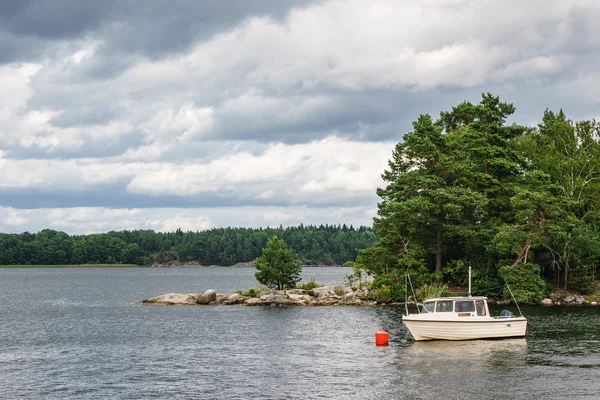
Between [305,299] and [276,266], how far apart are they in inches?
304

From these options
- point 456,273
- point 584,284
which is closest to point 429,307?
point 456,273

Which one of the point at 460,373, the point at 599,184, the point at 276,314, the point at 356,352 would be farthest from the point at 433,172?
the point at 460,373

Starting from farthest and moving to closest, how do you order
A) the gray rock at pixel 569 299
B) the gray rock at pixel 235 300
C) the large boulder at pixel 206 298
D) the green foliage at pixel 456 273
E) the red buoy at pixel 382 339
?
the large boulder at pixel 206 298 < the gray rock at pixel 235 300 < the green foliage at pixel 456 273 < the gray rock at pixel 569 299 < the red buoy at pixel 382 339

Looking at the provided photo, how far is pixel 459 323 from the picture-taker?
47219mm

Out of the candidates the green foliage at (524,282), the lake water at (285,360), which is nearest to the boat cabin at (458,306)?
the lake water at (285,360)

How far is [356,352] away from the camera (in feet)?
145

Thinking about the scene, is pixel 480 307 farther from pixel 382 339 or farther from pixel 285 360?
pixel 285 360

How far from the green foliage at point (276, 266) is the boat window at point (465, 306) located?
39809 millimetres

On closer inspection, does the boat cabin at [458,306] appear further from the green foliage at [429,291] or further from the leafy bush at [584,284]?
the leafy bush at [584,284]

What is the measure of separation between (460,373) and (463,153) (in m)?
47.4

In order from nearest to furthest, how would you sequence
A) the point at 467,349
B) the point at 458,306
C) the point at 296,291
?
the point at 467,349 < the point at 458,306 < the point at 296,291

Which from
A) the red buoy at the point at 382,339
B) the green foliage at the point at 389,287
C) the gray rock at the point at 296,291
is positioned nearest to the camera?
the red buoy at the point at 382,339

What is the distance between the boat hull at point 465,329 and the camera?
4719 centimetres

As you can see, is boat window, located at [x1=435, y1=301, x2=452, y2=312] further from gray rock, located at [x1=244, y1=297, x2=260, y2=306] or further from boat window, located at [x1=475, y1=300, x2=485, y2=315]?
gray rock, located at [x1=244, y1=297, x2=260, y2=306]
